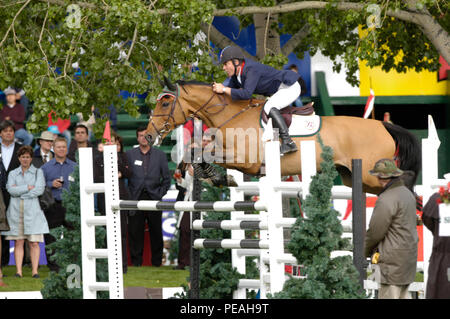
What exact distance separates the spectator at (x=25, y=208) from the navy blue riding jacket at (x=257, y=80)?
10.1 ft

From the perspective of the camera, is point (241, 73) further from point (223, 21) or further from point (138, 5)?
point (223, 21)

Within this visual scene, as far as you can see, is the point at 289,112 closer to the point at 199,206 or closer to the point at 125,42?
the point at 199,206

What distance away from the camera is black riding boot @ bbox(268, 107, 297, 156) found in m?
7.82

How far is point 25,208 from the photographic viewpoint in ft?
32.9

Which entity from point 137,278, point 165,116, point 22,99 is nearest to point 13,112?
point 22,99

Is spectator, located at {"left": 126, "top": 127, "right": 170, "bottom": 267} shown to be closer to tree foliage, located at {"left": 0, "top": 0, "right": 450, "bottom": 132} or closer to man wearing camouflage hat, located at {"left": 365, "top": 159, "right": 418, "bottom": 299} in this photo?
tree foliage, located at {"left": 0, "top": 0, "right": 450, "bottom": 132}

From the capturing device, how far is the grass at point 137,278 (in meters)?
9.22

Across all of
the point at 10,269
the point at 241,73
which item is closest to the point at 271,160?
the point at 241,73

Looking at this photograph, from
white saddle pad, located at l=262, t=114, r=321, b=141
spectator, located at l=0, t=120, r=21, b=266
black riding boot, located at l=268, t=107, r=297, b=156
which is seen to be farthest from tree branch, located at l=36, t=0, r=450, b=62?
black riding boot, located at l=268, t=107, r=297, b=156

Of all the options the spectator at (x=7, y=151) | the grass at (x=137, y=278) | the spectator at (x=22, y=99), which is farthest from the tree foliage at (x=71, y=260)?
the spectator at (x=22, y=99)

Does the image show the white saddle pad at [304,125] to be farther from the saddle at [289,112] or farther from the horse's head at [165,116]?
the horse's head at [165,116]

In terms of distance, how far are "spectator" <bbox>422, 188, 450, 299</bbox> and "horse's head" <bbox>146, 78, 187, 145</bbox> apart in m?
2.68
